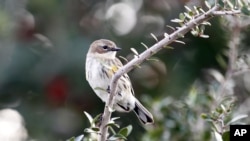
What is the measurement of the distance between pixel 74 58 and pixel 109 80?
1.28 metres

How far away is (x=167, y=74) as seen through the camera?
19.0 ft

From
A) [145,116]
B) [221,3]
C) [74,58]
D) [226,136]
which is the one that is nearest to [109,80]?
[145,116]

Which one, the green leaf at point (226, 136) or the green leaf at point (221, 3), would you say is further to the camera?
the green leaf at point (226, 136)

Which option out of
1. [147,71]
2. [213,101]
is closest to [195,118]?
[213,101]

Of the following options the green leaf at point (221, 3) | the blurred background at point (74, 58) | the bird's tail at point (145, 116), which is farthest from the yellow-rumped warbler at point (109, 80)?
the green leaf at point (221, 3)

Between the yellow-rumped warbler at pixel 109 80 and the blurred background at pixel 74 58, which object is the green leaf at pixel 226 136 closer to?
the yellow-rumped warbler at pixel 109 80

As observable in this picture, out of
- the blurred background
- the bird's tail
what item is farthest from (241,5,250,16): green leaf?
the blurred background

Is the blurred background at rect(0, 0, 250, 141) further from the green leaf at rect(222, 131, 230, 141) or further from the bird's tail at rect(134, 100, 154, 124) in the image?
the green leaf at rect(222, 131, 230, 141)

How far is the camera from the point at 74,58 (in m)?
5.73

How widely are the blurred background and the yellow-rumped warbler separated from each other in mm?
704

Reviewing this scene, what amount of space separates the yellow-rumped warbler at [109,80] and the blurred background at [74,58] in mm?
704

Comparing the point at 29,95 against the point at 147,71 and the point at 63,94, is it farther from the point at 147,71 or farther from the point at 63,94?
the point at 147,71

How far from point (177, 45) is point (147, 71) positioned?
354mm

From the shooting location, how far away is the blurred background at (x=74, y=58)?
18.4 feet
